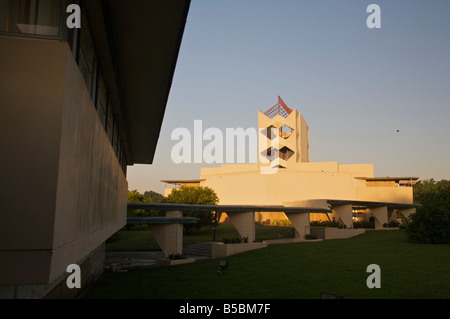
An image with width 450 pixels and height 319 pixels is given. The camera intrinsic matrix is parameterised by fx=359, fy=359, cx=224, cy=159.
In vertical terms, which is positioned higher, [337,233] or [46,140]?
[46,140]

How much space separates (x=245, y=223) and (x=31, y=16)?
31.7 m

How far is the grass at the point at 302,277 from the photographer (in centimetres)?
1599

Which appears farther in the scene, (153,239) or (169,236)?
(153,239)

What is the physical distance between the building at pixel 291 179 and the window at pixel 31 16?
222 feet

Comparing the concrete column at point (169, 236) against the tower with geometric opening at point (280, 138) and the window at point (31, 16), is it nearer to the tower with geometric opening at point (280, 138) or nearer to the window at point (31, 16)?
the window at point (31, 16)

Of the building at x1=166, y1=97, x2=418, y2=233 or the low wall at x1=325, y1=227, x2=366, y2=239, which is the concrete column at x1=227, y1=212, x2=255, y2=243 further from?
the building at x1=166, y1=97, x2=418, y2=233

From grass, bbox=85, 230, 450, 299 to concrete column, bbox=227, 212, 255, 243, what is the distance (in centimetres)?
660

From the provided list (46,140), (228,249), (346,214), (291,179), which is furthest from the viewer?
(291,179)

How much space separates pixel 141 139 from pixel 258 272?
10.8 meters

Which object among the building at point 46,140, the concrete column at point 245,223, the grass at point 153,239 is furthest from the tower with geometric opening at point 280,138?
the building at point 46,140

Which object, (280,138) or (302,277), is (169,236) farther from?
(280,138)

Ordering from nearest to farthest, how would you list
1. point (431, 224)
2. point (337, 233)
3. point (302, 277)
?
point (302, 277) < point (431, 224) < point (337, 233)

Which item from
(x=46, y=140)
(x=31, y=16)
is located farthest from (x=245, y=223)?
(x=46, y=140)

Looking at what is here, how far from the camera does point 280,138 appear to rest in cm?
7519
